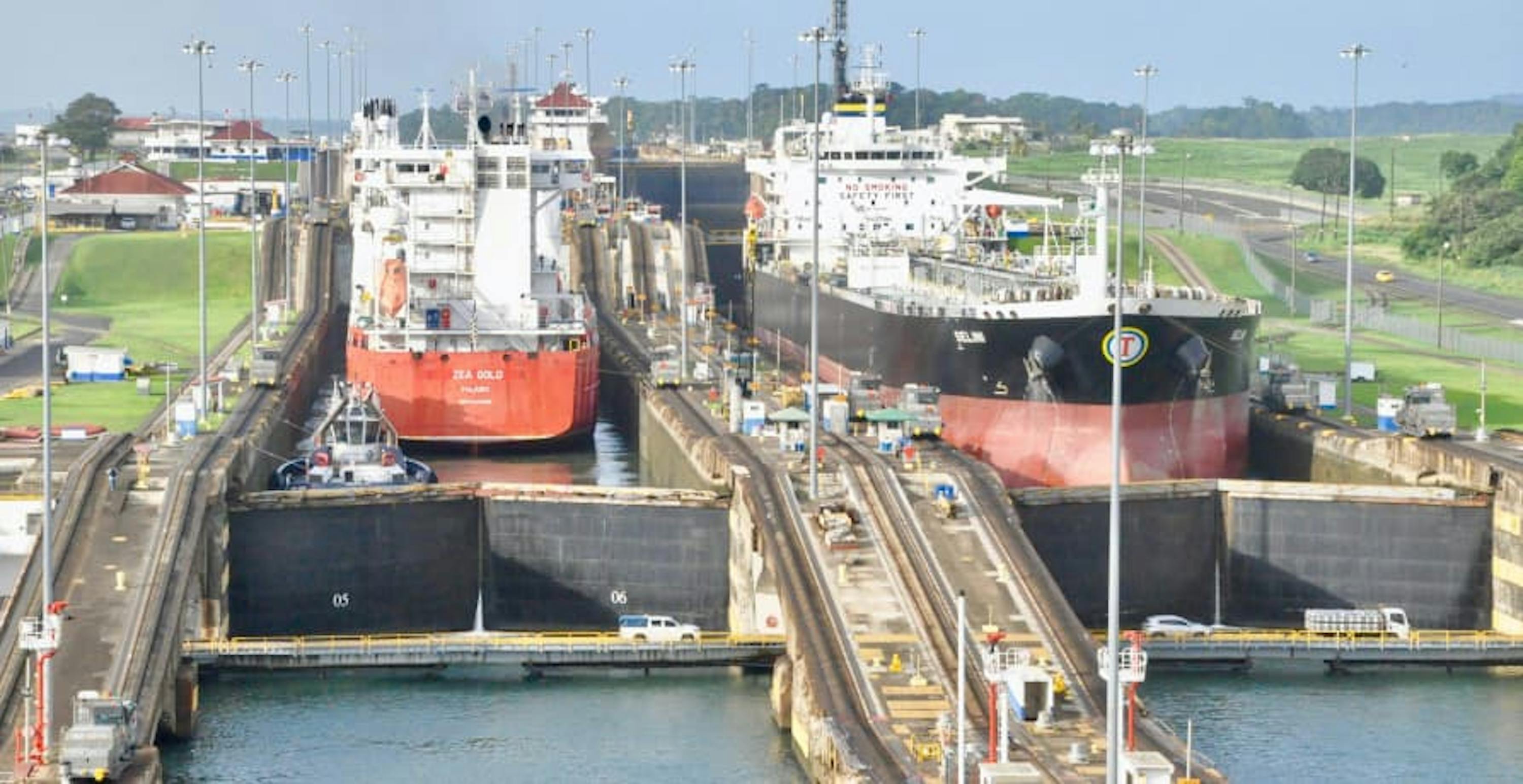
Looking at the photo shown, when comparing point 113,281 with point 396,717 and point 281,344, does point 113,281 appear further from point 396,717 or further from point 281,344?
point 396,717

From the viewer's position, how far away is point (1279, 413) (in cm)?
9988

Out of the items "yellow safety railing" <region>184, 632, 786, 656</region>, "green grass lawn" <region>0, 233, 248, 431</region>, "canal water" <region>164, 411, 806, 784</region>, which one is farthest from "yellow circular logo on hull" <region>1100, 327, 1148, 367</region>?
"green grass lawn" <region>0, 233, 248, 431</region>

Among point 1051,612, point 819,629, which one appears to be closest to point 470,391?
point 819,629

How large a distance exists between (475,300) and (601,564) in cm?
3433

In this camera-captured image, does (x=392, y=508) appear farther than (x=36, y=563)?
Yes

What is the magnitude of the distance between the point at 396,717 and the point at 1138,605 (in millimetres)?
21648

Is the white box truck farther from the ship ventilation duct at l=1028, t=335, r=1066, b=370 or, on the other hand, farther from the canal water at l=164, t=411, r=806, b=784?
the ship ventilation duct at l=1028, t=335, r=1066, b=370

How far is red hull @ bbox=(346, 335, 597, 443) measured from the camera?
106 metres

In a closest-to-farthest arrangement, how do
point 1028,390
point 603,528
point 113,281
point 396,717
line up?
point 396,717 < point 603,528 < point 1028,390 < point 113,281

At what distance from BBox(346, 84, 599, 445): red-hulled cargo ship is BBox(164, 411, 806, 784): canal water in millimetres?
37638

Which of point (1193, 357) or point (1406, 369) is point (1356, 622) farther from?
point (1406, 369)

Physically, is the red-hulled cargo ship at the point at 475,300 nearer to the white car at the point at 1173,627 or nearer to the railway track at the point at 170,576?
the railway track at the point at 170,576

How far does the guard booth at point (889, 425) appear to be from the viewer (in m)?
81.1

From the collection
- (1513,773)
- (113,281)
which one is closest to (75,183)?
(113,281)
